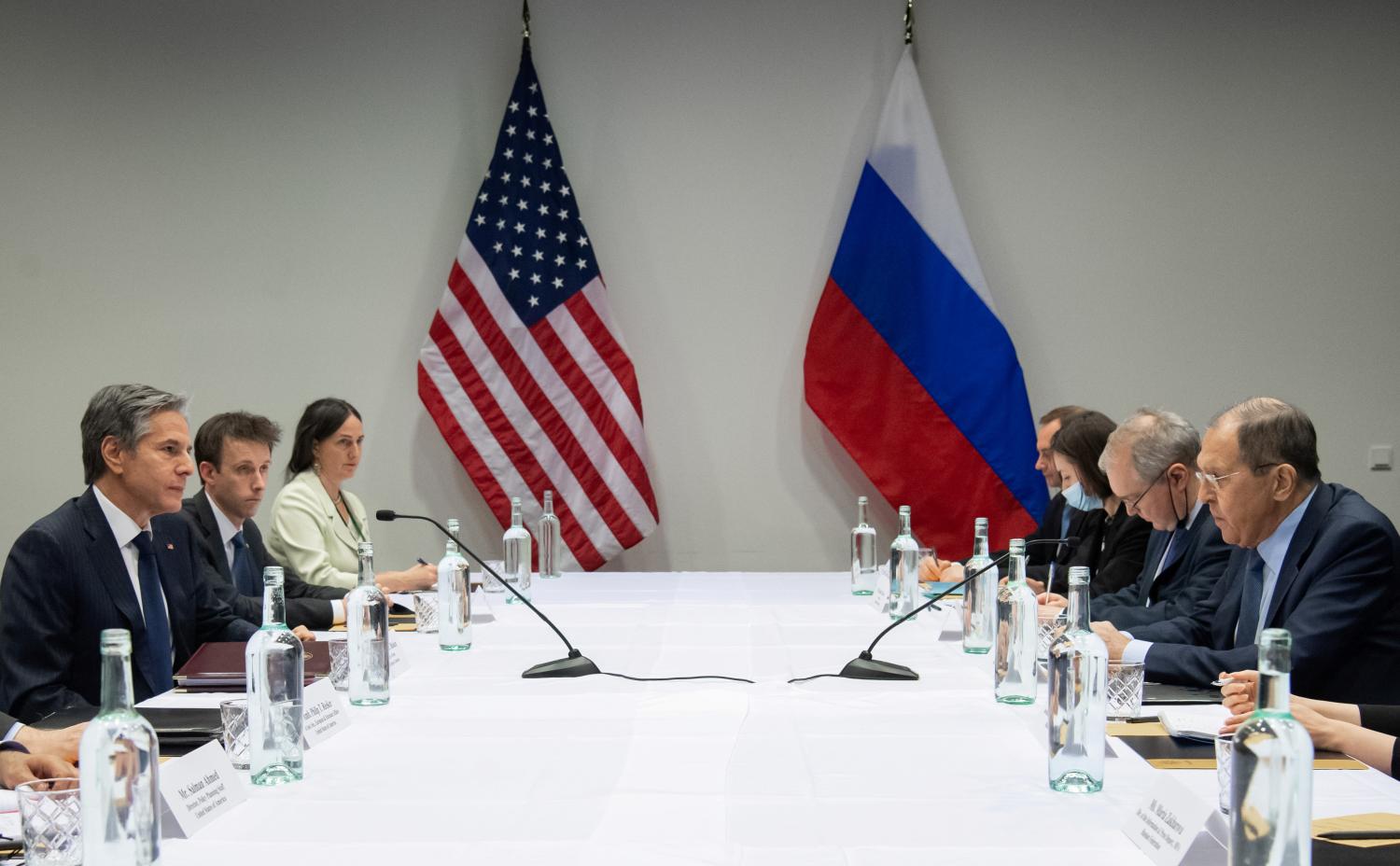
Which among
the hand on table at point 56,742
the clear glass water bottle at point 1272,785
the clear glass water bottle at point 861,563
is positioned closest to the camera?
the clear glass water bottle at point 1272,785

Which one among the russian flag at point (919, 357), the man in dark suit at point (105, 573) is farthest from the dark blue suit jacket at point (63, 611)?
the russian flag at point (919, 357)

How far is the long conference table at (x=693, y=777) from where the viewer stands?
1393 millimetres

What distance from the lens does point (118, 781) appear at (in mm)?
1166

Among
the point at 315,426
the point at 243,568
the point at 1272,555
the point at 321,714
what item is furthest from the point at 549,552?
the point at 1272,555

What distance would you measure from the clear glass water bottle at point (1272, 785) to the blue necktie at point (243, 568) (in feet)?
9.02

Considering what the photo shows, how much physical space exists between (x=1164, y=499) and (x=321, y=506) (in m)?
2.41

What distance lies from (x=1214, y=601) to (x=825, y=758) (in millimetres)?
1439

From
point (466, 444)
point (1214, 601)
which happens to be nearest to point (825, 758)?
point (1214, 601)

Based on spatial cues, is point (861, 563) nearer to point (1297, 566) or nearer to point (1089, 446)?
point (1089, 446)

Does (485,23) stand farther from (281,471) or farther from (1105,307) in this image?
(1105,307)

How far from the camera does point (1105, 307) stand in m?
5.00

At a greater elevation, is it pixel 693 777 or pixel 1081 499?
pixel 1081 499

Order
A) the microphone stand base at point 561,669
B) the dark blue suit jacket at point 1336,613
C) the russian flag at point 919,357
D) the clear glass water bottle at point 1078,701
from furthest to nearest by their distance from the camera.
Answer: the russian flag at point 919,357, the microphone stand base at point 561,669, the dark blue suit jacket at point 1336,613, the clear glass water bottle at point 1078,701

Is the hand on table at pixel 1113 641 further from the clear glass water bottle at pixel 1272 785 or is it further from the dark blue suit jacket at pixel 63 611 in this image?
the dark blue suit jacket at pixel 63 611
